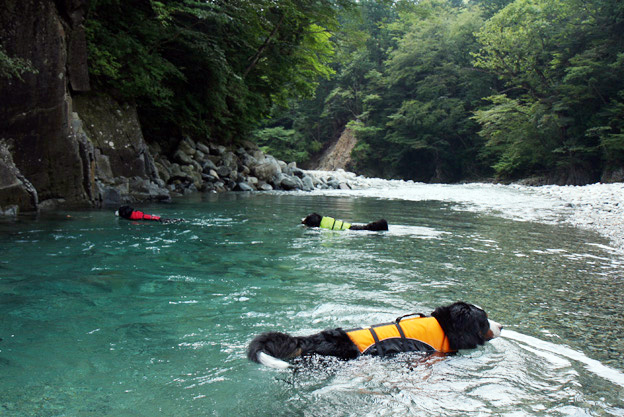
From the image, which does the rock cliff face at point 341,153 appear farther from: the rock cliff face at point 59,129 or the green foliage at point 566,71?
the rock cliff face at point 59,129

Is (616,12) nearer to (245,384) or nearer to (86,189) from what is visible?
(86,189)

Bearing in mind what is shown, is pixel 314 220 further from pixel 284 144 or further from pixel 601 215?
pixel 284 144

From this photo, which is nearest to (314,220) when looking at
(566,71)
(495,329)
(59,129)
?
(495,329)

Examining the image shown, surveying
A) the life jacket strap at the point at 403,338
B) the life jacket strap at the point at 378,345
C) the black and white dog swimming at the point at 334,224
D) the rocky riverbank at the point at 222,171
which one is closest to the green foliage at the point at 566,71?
the rocky riverbank at the point at 222,171

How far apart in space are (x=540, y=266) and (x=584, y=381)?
3.22 m

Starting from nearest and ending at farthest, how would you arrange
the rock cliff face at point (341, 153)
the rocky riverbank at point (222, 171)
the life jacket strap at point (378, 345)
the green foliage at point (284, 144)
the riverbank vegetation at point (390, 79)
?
the life jacket strap at point (378, 345) → the riverbank vegetation at point (390, 79) → the rocky riverbank at point (222, 171) → the rock cliff face at point (341, 153) → the green foliage at point (284, 144)

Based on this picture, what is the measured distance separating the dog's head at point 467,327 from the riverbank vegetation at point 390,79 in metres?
12.4

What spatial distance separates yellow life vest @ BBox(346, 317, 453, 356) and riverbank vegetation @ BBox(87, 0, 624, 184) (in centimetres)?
1234

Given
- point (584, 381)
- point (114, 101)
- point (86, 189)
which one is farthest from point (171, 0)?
point (584, 381)

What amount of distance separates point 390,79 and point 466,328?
4203cm

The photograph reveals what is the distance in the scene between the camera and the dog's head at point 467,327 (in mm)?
3123

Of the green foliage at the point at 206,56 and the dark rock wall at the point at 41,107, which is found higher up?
the green foliage at the point at 206,56

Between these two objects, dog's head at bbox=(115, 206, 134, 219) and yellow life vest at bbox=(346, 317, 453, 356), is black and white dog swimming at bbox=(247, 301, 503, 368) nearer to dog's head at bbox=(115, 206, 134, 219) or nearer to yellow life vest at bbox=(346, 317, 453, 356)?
yellow life vest at bbox=(346, 317, 453, 356)

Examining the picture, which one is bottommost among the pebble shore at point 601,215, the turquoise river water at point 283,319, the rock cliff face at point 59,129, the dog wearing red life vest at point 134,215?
the turquoise river water at point 283,319
